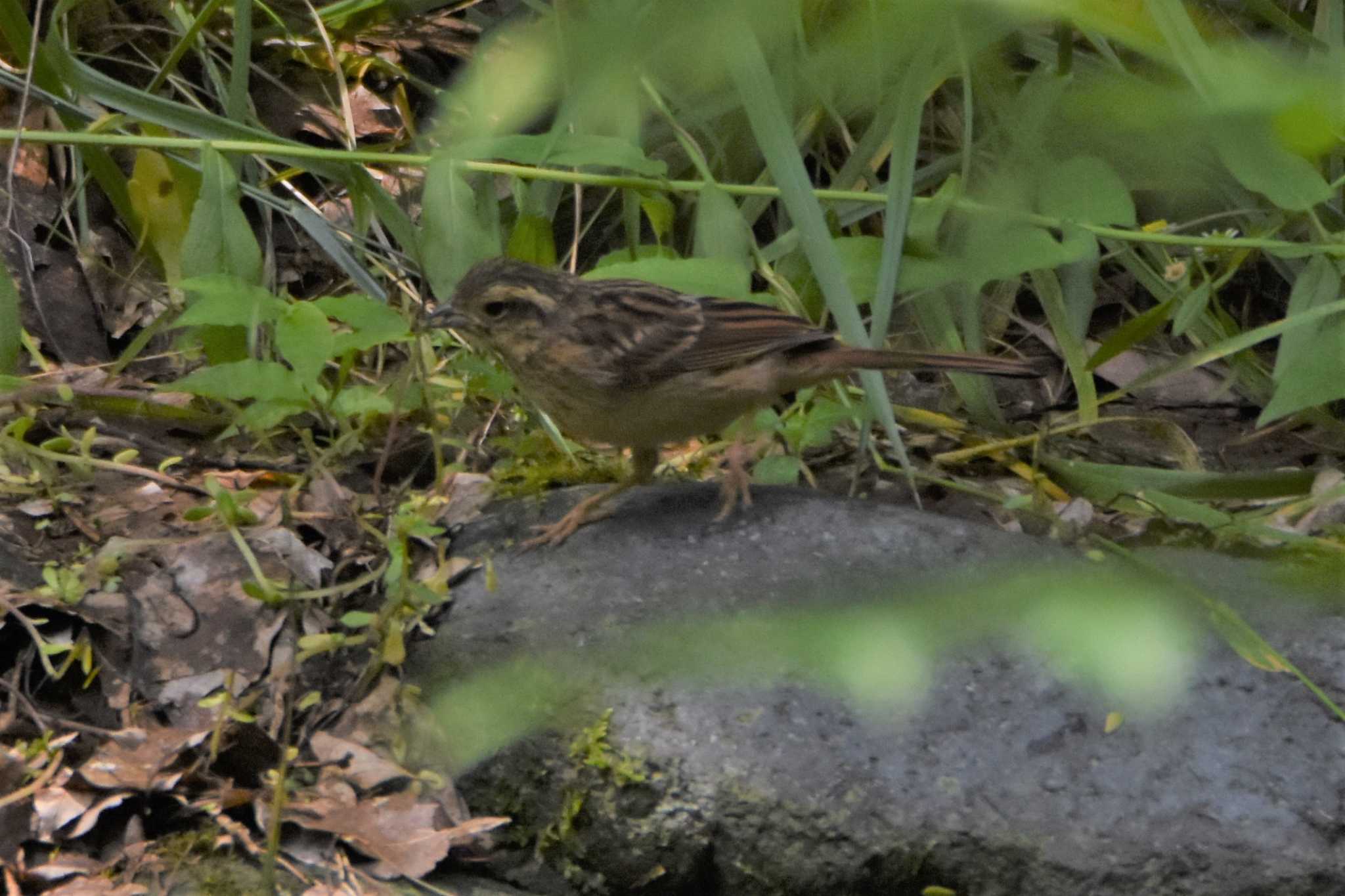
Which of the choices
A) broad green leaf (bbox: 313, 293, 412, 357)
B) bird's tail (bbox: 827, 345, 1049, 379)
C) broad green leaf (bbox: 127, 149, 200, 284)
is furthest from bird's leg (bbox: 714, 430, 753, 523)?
broad green leaf (bbox: 127, 149, 200, 284)

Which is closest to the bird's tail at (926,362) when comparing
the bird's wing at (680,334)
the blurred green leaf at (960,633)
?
the bird's wing at (680,334)

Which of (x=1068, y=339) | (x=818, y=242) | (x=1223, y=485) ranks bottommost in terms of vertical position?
(x=1223, y=485)

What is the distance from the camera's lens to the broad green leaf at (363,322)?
457 centimetres

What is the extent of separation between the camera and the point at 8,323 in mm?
4898

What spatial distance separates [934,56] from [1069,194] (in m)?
0.16

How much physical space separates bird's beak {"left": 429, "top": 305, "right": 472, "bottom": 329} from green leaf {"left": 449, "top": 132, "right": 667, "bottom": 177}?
1.62ft

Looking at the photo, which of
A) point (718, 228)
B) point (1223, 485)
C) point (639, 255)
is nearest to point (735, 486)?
point (718, 228)

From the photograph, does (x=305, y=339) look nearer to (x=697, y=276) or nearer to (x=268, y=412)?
(x=268, y=412)

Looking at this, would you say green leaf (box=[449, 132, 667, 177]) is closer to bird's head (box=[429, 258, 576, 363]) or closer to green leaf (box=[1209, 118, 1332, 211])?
bird's head (box=[429, 258, 576, 363])

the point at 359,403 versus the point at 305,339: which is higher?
the point at 305,339

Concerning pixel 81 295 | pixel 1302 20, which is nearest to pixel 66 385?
pixel 81 295

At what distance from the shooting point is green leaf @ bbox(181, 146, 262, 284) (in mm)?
4906

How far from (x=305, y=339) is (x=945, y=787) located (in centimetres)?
236

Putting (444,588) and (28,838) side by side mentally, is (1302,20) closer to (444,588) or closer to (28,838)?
(444,588)
